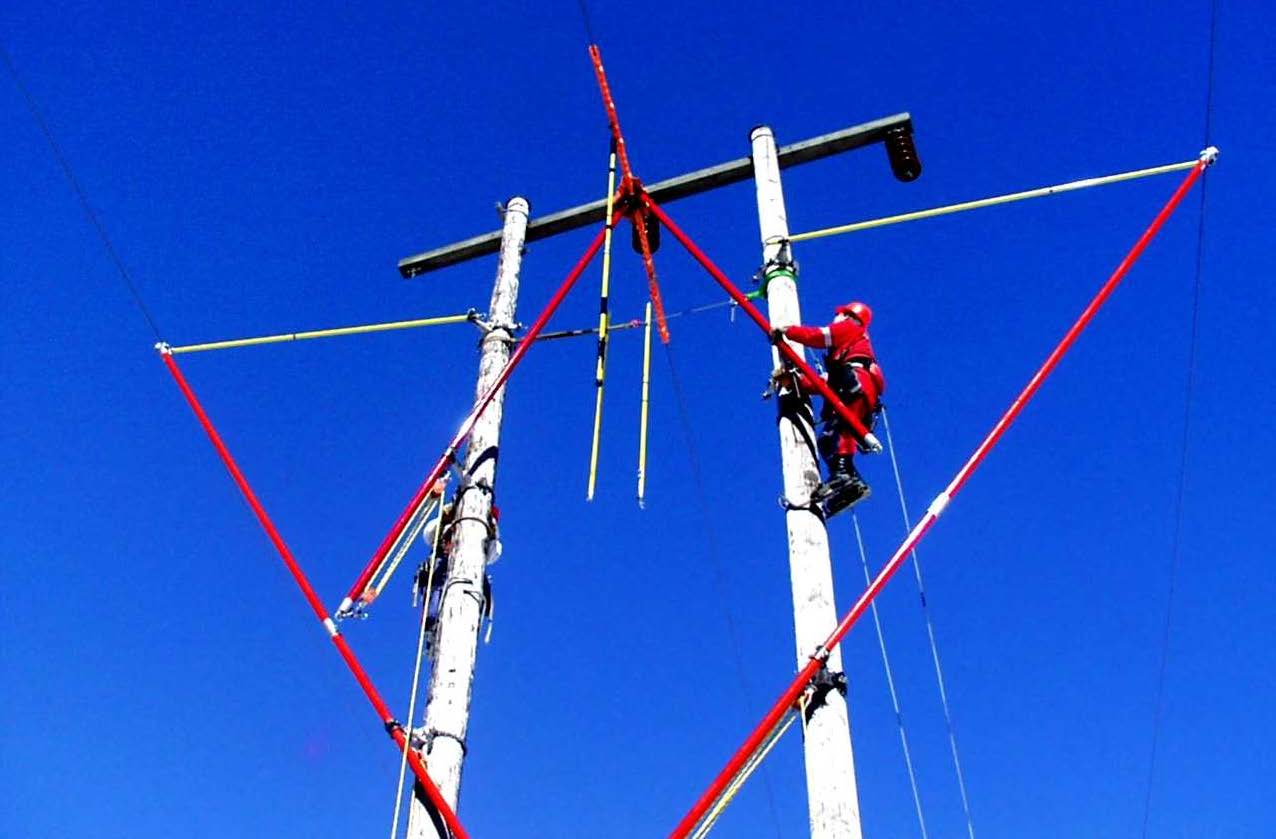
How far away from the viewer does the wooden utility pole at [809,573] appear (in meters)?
4.37

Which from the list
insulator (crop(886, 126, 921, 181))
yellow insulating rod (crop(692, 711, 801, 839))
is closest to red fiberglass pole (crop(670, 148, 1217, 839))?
yellow insulating rod (crop(692, 711, 801, 839))

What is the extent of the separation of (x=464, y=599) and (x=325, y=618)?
2.47 ft

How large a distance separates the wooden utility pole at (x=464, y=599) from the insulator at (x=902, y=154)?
308 centimetres

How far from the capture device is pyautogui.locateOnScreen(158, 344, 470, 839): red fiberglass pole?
16.0ft

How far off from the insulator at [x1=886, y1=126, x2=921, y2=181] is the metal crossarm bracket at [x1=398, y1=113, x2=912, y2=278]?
0.04m

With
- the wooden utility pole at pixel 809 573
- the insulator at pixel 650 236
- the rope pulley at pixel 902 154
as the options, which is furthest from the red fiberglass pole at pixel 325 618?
the rope pulley at pixel 902 154

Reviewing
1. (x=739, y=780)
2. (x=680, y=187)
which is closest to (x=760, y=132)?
(x=680, y=187)

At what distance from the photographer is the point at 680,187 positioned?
8.42m

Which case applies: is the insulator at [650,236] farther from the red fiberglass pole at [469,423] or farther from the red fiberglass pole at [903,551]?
the red fiberglass pole at [903,551]

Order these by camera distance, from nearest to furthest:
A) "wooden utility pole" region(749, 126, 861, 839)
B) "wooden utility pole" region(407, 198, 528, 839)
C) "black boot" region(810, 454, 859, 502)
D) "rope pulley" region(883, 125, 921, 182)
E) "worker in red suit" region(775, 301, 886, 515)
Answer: "wooden utility pole" region(749, 126, 861, 839) < "wooden utility pole" region(407, 198, 528, 839) < "black boot" region(810, 454, 859, 502) < "worker in red suit" region(775, 301, 886, 515) < "rope pulley" region(883, 125, 921, 182)

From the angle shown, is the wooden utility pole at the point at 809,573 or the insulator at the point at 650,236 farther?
the insulator at the point at 650,236

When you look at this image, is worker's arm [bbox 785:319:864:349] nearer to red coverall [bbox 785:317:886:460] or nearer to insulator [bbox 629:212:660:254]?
red coverall [bbox 785:317:886:460]

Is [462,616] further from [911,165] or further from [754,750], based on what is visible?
[911,165]

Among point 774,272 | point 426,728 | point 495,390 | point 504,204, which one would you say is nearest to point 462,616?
point 426,728
